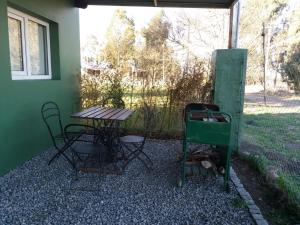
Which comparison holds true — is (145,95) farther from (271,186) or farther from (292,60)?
(292,60)

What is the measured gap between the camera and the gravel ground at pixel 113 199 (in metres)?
2.31

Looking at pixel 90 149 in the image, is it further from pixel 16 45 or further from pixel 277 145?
pixel 277 145

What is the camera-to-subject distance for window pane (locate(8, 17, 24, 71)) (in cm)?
339

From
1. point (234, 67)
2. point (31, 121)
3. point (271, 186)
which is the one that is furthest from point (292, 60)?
point (31, 121)

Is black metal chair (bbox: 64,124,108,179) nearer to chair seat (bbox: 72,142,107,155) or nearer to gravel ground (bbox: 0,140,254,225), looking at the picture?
chair seat (bbox: 72,142,107,155)

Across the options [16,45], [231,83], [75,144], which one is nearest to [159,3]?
[231,83]

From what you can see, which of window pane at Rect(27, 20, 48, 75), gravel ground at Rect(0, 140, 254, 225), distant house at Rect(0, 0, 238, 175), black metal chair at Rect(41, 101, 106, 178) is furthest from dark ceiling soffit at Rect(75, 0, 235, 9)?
gravel ground at Rect(0, 140, 254, 225)

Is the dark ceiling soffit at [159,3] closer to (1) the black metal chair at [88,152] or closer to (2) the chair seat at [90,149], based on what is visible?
(1) the black metal chair at [88,152]

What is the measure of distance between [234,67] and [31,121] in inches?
127

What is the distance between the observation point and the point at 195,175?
10.5 ft

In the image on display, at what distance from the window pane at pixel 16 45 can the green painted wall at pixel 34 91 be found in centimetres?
26

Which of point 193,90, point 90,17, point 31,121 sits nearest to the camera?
point 31,121

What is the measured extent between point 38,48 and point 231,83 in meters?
3.26

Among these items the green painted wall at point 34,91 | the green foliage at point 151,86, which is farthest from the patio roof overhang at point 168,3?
the green foliage at point 151,86
